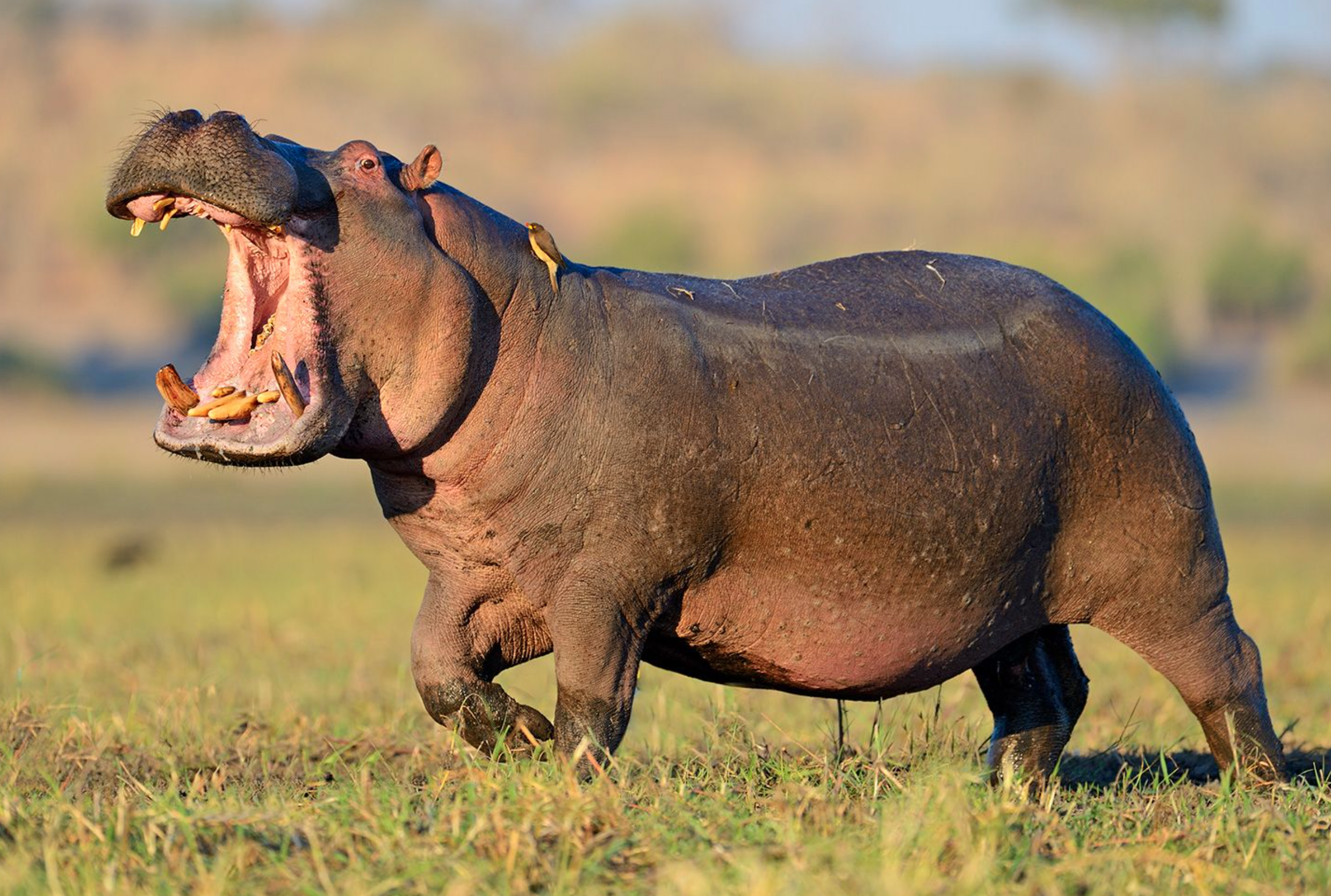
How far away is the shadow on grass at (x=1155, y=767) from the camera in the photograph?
16.7 ft

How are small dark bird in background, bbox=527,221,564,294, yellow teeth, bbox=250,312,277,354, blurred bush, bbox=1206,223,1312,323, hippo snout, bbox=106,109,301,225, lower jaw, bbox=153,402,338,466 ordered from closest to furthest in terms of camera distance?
hippo snout, bbox=106,109,301,225
lower jaw, bbox=153,402,338,466
yellow teeth, bbox=250,312,277,354
small dark bird in background, bbox=527,221,564,294
blurred bush, bbox=1206,223,1312,323

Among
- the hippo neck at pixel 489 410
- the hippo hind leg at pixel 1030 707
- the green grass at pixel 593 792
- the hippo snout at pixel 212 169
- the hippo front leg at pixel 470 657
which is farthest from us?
the hippo hind leg at pixel 1030 707

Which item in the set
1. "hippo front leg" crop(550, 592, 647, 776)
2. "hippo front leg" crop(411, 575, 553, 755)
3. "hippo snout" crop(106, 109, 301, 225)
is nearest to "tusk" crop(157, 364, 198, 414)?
"hippo snout" crop(106, 109, 301, 225)

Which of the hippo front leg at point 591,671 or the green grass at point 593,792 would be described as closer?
the green grass at point 593,792

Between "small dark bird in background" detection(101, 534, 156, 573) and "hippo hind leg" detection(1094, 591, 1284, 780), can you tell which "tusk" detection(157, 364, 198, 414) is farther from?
"small dark bird in background" detection(101, 534, 156, 573)

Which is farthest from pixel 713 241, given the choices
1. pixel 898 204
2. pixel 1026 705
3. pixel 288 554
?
pixel 1026 705

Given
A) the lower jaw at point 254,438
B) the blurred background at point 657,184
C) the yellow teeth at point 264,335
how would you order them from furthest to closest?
the blurred background at point 657,184 → the yellow teeth at point 264,335 → the lower jaw at point 254,438

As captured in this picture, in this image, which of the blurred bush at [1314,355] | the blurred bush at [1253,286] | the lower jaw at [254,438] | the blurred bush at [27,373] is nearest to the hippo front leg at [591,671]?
the lower jaw at [254,438]

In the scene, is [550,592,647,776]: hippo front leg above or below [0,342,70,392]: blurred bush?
below

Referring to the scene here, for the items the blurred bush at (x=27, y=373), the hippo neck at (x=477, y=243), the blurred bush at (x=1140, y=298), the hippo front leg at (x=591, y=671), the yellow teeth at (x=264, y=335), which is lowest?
the hippo front leg at (x=591, y=671)

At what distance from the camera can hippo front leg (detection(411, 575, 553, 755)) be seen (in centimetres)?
433

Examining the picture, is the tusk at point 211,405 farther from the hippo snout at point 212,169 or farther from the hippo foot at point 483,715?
the hippo foot at point 483,715

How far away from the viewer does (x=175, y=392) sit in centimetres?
390

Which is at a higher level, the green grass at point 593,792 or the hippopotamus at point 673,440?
the hippopotamus at point 673,440
